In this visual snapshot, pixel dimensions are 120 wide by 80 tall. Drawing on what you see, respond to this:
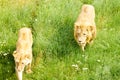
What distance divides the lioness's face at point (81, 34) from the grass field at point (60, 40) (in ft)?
1.05

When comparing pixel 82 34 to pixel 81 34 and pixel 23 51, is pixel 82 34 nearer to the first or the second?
pixel 81 34

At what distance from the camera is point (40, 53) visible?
958 centimetres

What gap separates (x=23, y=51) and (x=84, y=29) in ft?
4.55

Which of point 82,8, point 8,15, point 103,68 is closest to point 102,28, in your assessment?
point 82,8

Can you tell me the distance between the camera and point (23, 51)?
898 cm

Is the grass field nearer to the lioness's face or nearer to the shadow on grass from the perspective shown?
the shadow on grass

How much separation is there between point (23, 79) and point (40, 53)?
29.9 inches

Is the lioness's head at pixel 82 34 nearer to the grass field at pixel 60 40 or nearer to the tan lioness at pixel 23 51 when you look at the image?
the grass field at pixel 60 40

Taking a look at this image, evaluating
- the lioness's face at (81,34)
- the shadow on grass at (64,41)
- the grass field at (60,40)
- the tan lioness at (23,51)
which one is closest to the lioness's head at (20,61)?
the tan lioness at (23,51)

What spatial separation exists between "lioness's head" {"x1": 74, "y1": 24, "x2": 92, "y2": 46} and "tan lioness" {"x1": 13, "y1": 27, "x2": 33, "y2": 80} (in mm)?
1009

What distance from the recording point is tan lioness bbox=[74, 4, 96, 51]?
9.24 m

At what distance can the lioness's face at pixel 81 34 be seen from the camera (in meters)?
9.22

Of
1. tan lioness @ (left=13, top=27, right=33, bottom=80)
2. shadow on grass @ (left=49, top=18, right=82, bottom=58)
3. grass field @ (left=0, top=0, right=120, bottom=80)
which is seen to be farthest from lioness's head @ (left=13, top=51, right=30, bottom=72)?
shadow on grass @ (left=49, top=18, right=82, bottom=58)

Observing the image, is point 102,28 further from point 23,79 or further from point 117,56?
point 23,79
